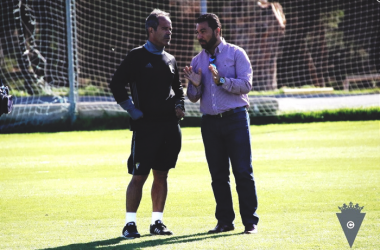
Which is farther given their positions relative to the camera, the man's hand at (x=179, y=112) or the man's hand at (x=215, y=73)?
the man's hand at (x=179, y=112)

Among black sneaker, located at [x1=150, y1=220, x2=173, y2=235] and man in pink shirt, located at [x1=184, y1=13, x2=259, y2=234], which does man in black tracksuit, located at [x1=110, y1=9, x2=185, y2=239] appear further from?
man in pink shirt, located at [x1=184, y1=13, x2=259, y2=234]

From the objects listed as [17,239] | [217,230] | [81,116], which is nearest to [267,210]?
[217,230]

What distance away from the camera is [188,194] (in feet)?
24.8

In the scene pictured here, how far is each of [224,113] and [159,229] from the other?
3.94 ft

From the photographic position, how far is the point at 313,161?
9.87m

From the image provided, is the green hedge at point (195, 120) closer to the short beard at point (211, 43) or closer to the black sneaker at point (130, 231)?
the short beard at point (211, 43)

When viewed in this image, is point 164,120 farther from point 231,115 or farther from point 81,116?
point 81,116

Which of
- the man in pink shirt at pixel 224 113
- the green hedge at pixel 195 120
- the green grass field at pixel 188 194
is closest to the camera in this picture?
the green grass field at pixel 188 194

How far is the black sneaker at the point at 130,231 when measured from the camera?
5.54 metres

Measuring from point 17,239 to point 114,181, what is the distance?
3.13 m

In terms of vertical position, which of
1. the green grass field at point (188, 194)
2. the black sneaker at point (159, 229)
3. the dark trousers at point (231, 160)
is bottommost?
the green grass field at point (188, 194)

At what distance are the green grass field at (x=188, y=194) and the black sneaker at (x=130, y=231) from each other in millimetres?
72

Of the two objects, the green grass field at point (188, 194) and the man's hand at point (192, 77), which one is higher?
the man's hand at point (192, 77)

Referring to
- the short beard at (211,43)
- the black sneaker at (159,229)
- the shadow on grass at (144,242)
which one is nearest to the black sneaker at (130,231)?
the shadow on grass at (144,242)
